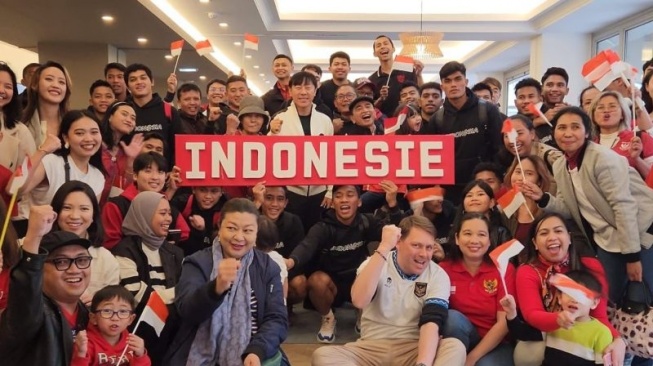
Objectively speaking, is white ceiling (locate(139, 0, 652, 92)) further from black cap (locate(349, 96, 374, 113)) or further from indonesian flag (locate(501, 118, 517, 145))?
indonesian flag (locate(501, 118, 517, 145))

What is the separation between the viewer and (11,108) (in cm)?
290

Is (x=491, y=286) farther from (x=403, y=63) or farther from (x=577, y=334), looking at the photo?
(x=403, y=63)

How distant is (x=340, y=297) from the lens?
351 cm

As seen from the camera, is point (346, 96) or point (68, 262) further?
point (346, 96)

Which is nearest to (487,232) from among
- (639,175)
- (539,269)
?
(539,269)

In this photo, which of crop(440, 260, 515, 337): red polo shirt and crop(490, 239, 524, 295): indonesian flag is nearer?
crop(490, 239, 524, 295): indonesian flag

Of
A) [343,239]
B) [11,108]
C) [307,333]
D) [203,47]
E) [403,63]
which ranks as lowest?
[307,333]

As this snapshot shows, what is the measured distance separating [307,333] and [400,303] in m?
1.07

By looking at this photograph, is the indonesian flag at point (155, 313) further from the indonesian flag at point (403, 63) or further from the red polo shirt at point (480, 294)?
the indonesian flag at point (403, 63)

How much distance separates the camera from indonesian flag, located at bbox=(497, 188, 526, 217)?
271cm

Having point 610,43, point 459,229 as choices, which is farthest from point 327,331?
point 610,43

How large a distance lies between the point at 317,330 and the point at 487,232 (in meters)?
1.38

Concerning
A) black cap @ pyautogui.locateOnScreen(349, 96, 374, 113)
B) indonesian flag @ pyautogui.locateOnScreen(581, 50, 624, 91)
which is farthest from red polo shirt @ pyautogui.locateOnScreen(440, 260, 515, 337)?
black cap @ pyautogui.locateOnScreen(349, 96, 374, 113)

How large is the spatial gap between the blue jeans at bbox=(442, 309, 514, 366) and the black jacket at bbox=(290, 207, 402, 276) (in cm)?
96
